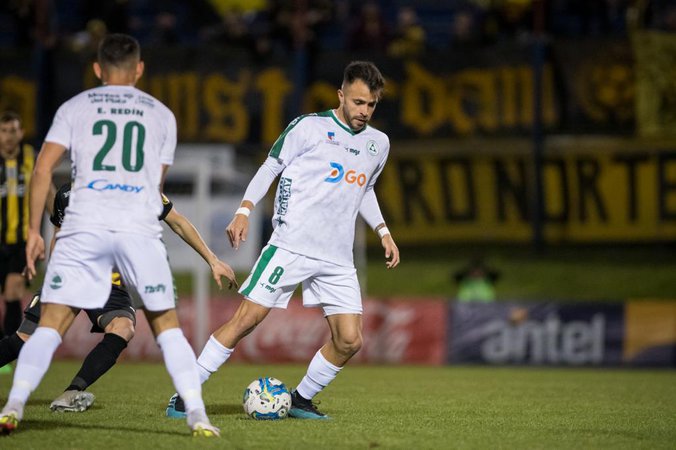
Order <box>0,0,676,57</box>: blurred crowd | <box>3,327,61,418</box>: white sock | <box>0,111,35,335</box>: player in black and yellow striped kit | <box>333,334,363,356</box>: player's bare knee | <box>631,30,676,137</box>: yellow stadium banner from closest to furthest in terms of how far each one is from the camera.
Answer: <box>3,327,61,418</box>: white sock < <box>333,334,363,356</box>: player's bare knee < <box>0,111,35,335</box>: player in black and yellow striped kit < <box>631,30,676,137</box>: yellow stadium banner < <box>0,0,676,57</box>: blurred crowd

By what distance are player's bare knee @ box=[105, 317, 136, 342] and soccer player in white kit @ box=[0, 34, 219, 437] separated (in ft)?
6.50

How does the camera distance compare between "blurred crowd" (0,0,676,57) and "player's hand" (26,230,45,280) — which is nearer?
"player's hand" (26,230,45,280)

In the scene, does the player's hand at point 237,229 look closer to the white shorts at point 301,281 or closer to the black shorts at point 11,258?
the white shorts at point 301,281

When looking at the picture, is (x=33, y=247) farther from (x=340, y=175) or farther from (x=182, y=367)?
(x=340, y=175)

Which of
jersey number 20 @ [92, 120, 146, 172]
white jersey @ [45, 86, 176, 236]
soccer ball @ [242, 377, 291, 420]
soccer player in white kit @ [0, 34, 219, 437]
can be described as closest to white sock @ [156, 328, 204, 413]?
soccer player in white kit @ [0, 34, 219, 437]

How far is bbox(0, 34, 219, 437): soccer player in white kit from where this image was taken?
5555mm

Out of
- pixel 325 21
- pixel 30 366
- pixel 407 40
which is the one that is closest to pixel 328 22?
pixel 325 21

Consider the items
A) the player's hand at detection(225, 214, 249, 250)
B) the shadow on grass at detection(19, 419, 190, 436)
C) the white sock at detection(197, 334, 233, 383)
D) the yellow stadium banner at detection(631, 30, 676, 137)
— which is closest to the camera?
the shadow on grass at detection(19, 419, 190, 436)

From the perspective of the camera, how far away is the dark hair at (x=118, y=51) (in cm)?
563

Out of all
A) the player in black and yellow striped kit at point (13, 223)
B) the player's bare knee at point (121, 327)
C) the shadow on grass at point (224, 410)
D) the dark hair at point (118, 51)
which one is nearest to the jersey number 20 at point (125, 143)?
the dark hair at point (118, 51)

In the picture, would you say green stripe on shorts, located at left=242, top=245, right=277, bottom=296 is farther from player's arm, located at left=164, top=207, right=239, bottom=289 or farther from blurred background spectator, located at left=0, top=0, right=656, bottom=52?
blurred background spectator, located at left=0, top=0, right=656, bottom=52

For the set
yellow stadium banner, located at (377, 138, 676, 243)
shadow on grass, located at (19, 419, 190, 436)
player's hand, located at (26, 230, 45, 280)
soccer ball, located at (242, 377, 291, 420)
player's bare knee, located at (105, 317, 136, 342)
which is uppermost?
player's hand, located at (26, 230, 45, 280)

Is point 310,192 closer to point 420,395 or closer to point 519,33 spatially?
point 420,395

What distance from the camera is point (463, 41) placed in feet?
63.2
